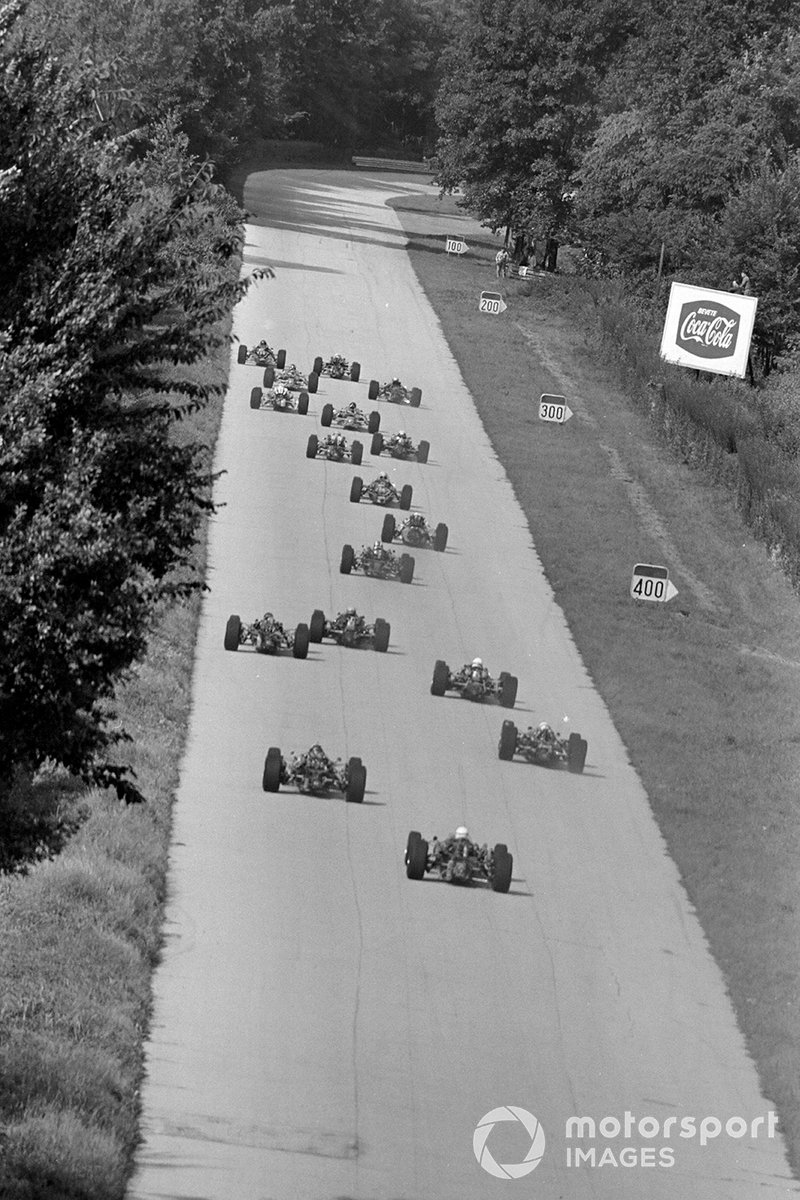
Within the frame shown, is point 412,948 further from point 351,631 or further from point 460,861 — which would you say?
point 351,631

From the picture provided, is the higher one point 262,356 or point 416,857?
point 416,857

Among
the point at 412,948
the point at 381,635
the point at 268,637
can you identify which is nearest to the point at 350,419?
the point at 381,635

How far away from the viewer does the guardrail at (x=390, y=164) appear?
13088 cm

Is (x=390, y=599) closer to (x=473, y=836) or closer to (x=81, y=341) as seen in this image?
(x=473, y=836)

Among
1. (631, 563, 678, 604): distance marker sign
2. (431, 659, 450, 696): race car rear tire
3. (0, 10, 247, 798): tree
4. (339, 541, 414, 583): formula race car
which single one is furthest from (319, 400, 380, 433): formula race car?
(0, 10, 247, 798): tree

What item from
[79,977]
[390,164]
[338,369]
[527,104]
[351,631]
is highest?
[527,104]

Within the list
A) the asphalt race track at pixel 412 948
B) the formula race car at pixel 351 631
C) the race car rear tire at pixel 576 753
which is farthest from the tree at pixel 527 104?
the race car rear tire at pixel 576 753

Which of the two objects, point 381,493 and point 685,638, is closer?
point 685,638

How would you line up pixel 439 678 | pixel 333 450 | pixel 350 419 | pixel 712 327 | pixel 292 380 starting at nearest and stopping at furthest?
pixel 439 678 < pixel 333 450 < pixel 350 419 < pixel 292 380 < pixel 712 327

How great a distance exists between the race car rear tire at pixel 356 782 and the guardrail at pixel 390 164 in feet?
363

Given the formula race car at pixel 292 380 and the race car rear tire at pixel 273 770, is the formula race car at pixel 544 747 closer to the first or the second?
the race car rear tire at pixel 273 770

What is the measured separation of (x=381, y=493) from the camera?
4041 cm

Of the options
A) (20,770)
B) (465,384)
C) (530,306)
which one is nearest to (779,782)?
(20,770)

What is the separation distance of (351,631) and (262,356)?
24106mm
